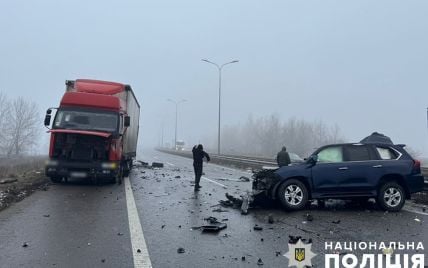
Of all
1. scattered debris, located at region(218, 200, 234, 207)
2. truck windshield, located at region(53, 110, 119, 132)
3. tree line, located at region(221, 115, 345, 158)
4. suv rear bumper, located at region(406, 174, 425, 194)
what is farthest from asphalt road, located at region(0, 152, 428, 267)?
tree line, located at region(221, 115, 345, 158)

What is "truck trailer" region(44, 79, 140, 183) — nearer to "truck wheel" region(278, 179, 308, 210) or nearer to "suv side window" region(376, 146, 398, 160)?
"truck wheel" region(278, 179, 308, 210)

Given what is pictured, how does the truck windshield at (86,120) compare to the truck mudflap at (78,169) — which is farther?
the truck windshield at (86,120)

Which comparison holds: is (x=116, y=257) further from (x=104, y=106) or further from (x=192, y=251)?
(x=104, y=106)

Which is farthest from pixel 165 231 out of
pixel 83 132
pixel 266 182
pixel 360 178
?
pixel 83 132

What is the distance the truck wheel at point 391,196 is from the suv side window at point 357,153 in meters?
0.85

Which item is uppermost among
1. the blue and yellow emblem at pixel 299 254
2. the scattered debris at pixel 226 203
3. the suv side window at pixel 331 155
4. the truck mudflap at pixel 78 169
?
the suv side window at pixel 331 155

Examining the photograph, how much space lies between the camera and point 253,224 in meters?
9.01

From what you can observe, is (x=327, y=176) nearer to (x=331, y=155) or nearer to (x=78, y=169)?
(x=331, y=155)

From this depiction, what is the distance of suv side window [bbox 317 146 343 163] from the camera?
35.7ft

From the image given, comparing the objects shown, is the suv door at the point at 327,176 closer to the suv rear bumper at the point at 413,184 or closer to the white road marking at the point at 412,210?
the suv rear bumper at the point at 413,184

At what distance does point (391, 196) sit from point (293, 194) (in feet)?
8.08

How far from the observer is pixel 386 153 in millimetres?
11023

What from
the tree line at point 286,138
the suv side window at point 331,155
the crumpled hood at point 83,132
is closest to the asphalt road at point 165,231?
the suv side window at point 331,155

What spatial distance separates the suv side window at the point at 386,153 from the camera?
10.9 metres
